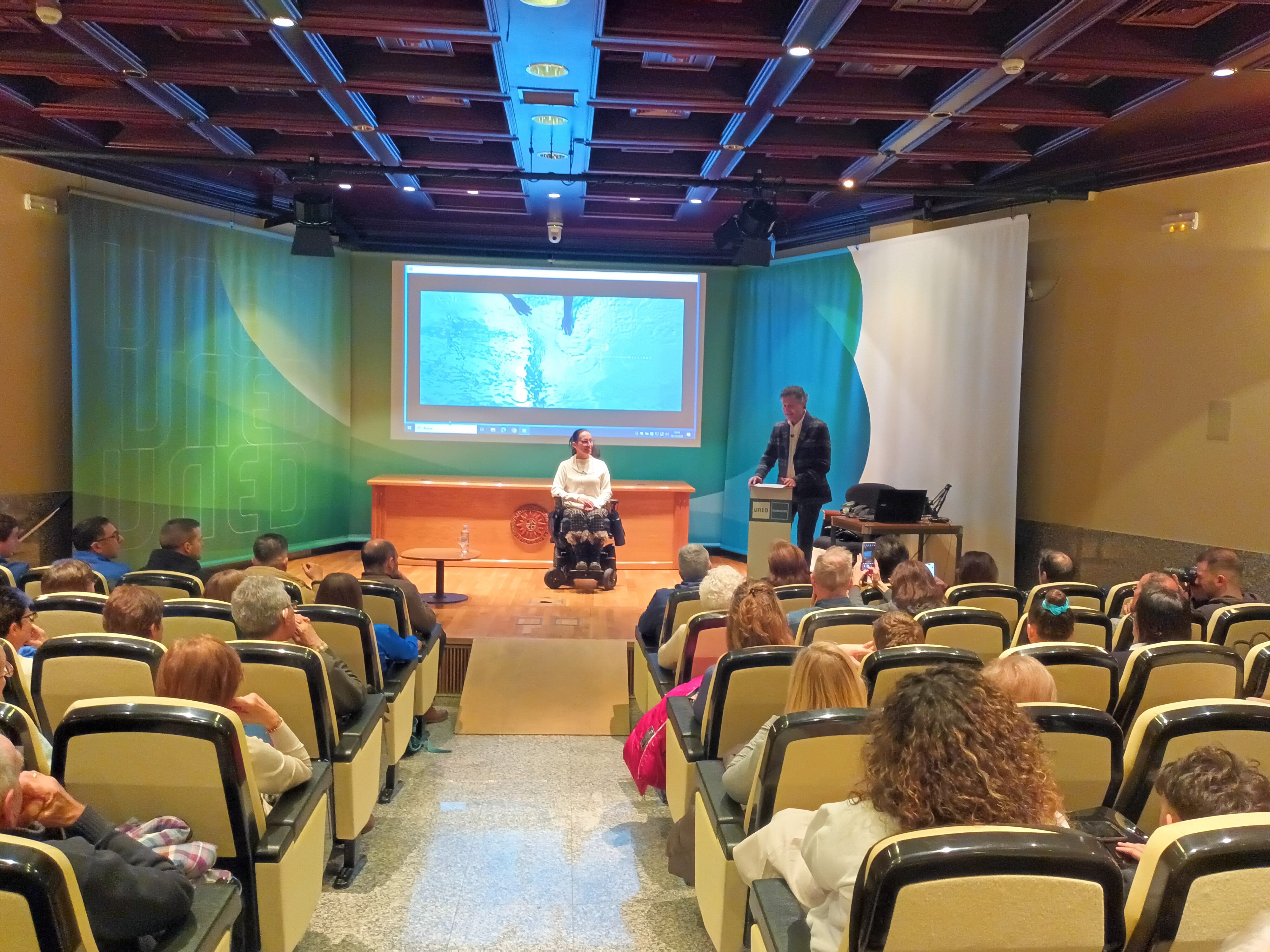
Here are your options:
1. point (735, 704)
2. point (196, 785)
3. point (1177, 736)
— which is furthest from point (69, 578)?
point (1177, 736)

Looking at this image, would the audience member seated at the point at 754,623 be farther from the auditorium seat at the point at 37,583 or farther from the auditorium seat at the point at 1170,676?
the auditorium seat at the point at 37,583

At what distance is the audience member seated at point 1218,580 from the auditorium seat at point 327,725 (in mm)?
3601

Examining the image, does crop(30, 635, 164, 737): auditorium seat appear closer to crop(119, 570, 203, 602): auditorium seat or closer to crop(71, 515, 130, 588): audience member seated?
crop(119, 570, 203, 602): auditorium seat

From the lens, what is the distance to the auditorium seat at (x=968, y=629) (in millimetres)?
3236

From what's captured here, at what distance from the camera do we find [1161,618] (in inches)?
121

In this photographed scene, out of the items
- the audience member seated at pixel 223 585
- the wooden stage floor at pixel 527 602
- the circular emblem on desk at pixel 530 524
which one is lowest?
the wooden stage floor at pixel 527 602

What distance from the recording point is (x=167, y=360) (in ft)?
23.7

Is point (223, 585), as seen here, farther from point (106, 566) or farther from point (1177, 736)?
point (1177, 736)

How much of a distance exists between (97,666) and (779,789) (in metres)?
1.85

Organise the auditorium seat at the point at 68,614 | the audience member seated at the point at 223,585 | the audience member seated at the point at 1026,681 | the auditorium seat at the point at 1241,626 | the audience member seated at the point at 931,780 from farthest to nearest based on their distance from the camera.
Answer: the audience member seated at the point at 223,585 → the auditorium seat at the point at 1241,626 → the auditorium seat at the point at 68,614 → the audience member seated at the point at 1026,681 → the audience member seated at the point at 931,780

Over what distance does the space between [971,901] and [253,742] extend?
5.63 ft

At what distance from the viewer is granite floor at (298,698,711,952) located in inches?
104

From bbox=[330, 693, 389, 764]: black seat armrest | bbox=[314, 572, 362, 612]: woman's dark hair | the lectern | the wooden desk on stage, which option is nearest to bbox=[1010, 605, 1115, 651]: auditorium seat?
bbox=[330, 693, 389, 764]: black seat armrest

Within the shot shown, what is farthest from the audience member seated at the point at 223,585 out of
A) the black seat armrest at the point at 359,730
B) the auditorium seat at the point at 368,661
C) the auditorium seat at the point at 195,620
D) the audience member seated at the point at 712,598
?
the audience member seated at the point at 712,598
